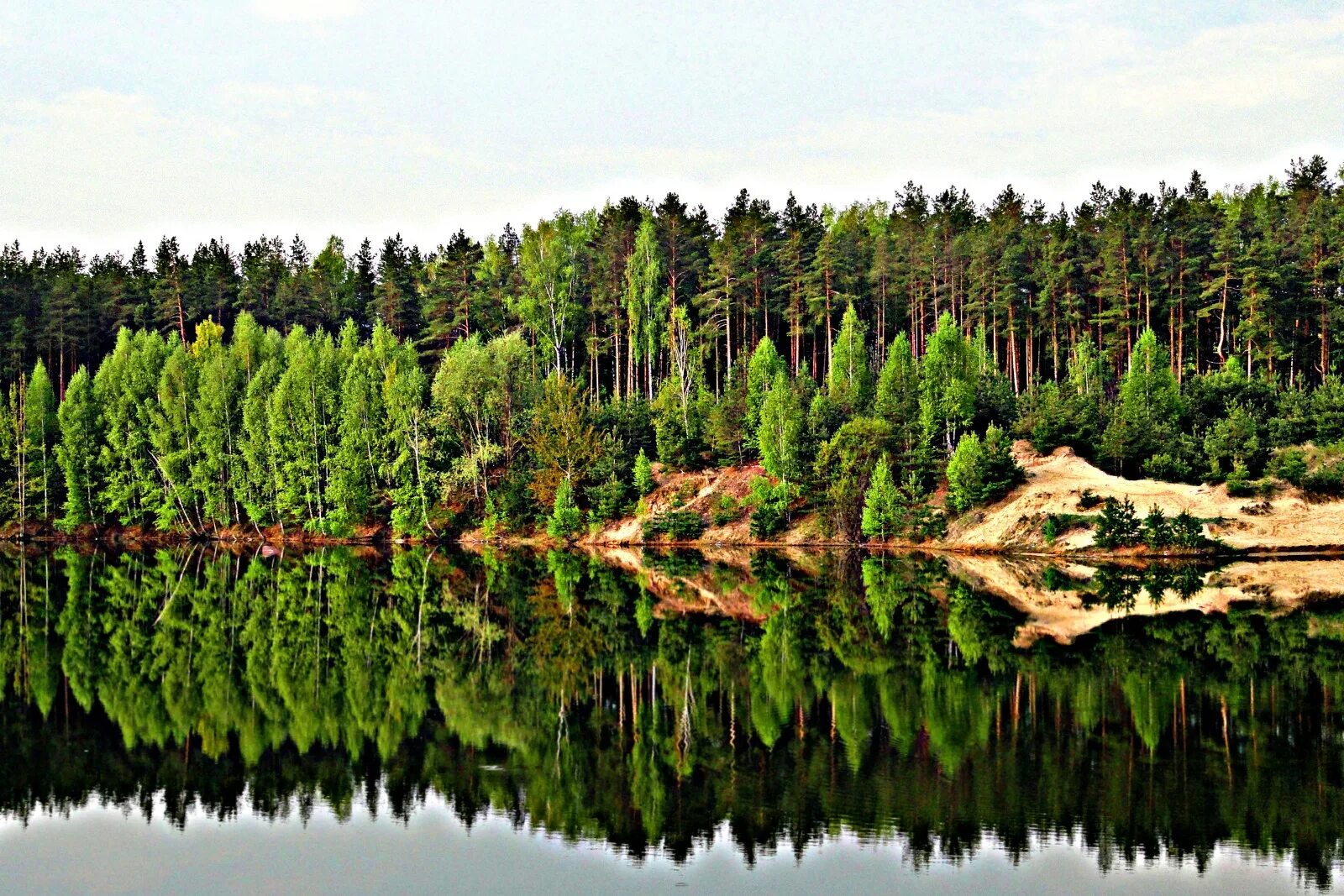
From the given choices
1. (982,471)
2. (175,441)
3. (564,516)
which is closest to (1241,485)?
(982,471)

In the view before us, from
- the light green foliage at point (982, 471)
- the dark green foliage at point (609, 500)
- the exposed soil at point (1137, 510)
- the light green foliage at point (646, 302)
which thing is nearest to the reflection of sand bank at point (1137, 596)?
the exposed soil at point (1137, 510)

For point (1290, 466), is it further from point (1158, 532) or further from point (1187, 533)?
point (1158, 532)

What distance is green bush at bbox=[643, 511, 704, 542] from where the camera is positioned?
64500mm

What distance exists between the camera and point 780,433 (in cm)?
6425

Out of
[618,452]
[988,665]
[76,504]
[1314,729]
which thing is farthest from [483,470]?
[1314,729]

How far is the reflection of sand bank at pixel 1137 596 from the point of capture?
32.7 metres

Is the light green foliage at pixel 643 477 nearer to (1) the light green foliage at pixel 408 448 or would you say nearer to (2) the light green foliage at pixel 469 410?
(2) the light green foliage at pixel 469 410

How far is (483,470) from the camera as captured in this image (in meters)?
73.4

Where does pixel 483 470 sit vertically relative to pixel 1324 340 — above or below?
below

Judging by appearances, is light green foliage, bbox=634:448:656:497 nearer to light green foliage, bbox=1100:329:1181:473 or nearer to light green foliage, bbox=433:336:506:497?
light green foliage, bbox=433:336:506:497

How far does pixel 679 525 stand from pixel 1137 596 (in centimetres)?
3018

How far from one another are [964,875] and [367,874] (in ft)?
23.5

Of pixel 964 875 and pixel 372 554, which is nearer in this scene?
pixel 964 875

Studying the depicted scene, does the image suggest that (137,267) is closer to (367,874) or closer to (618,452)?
(618,452)
